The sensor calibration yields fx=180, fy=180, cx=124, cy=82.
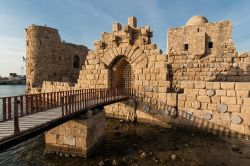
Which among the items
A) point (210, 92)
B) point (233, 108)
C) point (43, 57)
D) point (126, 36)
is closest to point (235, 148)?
point (233, 108)

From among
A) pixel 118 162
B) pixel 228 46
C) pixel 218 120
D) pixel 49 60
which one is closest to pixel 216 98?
pixel 218 120

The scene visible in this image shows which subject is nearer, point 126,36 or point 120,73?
point 126,36

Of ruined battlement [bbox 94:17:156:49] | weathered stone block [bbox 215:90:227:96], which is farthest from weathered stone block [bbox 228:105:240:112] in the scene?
ruined battlement [bbox 94:17:156:49]

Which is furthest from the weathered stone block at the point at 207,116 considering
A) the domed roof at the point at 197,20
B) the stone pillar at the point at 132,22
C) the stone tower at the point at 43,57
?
the domed roof at the point at 197,20

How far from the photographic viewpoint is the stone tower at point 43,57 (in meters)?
18.9

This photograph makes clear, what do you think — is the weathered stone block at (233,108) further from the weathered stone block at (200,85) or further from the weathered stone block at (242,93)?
the weathered stone block at (200,85)

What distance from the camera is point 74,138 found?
584cm

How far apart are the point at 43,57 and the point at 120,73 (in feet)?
36.8

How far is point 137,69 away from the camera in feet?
33.8

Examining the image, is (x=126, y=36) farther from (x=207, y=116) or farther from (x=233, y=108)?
(x=233, y=108)

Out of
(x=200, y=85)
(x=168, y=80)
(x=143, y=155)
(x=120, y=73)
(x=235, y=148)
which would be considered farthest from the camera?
(x=120, y=73)

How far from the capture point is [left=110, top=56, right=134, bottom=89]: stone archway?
1142cm

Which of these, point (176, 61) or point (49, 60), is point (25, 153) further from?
point (49, 60)

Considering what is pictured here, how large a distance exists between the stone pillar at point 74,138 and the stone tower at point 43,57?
13.1 m
